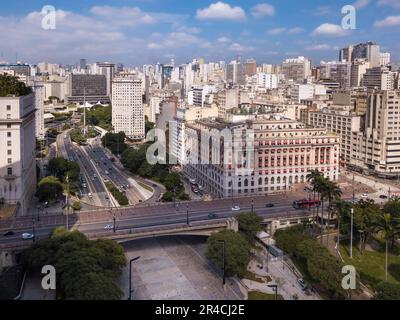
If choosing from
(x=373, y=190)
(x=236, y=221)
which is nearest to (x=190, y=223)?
(x=236, y=221)

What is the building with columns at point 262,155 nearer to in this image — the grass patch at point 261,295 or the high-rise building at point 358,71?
the grass patch at point 261,295

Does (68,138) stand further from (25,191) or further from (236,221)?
(236,221)

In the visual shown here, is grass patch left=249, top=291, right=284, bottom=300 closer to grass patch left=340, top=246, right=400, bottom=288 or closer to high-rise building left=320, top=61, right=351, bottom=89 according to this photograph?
grass patch left=340, top=246, right=400, bottom=288

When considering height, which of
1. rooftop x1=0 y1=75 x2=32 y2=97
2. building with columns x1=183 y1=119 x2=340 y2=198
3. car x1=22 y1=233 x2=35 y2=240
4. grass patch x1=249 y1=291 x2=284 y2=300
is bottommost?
grass patch x1=249 y1=291 x2=284 y2=300

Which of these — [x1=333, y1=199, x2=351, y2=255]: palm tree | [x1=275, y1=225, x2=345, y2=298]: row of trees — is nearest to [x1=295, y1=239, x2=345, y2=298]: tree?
[x1=275, y1=225, x2=345, y2=298]: row of trees

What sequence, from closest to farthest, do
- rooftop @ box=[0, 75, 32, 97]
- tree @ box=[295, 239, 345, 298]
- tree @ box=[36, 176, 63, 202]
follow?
tree @ box=[295, 239, 345, 298]
rooftop @ box=[0, 75, 32, 97]
tree @ box=[36, 176, 63, 202]

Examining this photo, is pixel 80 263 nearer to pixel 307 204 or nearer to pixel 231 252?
pixel 231 252

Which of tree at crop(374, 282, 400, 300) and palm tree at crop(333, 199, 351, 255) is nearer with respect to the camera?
tree at crop(374, 282, 400, 300)
